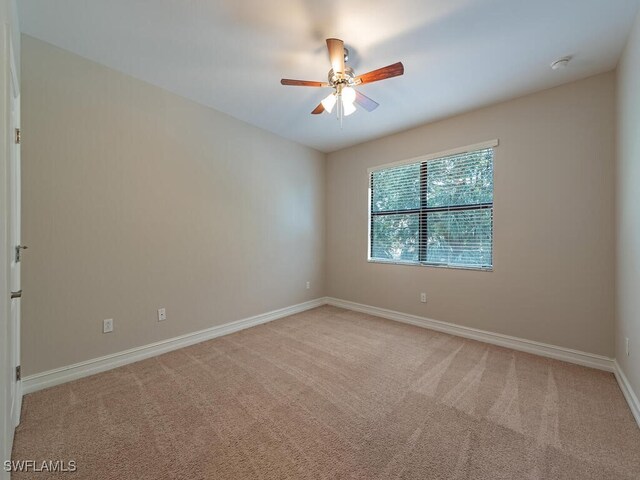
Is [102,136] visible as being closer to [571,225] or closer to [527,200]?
[527,200]

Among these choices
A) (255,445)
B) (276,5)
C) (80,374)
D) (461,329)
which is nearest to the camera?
(255,445)

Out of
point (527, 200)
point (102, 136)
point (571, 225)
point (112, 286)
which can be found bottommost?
point (112, 286)

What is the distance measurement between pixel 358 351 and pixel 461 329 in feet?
4.53

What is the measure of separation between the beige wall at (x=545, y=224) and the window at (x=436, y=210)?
0.13 meters

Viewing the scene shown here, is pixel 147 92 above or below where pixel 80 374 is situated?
above

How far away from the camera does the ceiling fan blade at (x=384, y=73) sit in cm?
184

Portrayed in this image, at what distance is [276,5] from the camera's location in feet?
5.73

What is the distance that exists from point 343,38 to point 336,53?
0.16 meters

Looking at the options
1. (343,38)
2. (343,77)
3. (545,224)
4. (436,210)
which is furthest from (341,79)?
(545,224)

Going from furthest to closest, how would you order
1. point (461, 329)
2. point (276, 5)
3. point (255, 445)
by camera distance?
point (461, 329), point (276, 5), point (255, 445)

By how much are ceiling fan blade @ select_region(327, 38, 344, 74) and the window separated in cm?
193

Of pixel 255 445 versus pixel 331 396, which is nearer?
pixel 255 445

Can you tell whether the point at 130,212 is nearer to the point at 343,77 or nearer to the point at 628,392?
the point at 343,77

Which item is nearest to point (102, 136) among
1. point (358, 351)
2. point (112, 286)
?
point (112, 286)
